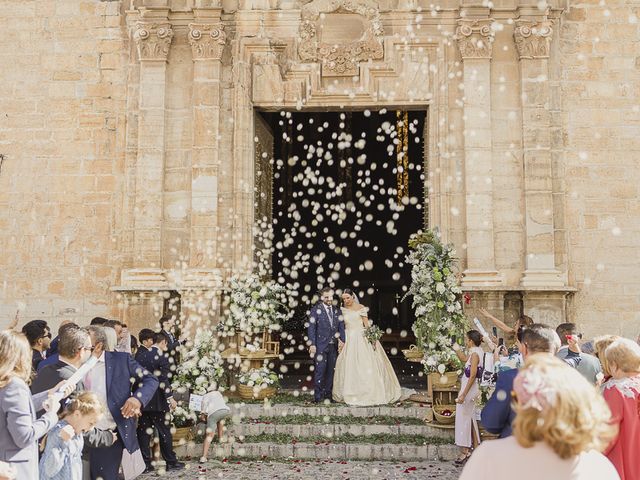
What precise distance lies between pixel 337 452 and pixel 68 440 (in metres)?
4.19

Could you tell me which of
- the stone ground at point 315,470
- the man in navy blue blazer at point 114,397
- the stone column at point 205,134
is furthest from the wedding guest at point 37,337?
the stone column at point 205,134

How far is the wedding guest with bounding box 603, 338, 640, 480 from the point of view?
12.2 feet

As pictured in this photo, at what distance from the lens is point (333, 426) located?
784 cm

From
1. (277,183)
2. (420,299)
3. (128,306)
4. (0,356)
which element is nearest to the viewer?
(0,356)

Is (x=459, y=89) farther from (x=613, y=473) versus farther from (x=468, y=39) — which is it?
(x=613, y=473)

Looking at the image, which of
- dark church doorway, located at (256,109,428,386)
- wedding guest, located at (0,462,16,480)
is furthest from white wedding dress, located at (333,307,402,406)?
dark church doorway, located at (256,109,428,386)

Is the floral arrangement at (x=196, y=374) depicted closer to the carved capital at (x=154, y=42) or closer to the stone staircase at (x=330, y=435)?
the stone staircase at (x=330, y=435)

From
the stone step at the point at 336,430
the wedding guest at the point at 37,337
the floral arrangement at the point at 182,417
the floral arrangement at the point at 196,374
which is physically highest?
the wedding guest at the point at 37,337

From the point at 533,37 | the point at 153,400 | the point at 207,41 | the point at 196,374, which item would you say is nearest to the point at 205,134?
the point at 207,41

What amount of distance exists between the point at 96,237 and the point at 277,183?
6.35 metres

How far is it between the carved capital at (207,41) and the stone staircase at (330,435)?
219 inches

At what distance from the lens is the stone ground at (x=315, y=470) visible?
6578 millimetres

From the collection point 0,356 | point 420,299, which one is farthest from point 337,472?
point 0,356

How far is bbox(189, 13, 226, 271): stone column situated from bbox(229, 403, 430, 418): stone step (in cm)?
257
